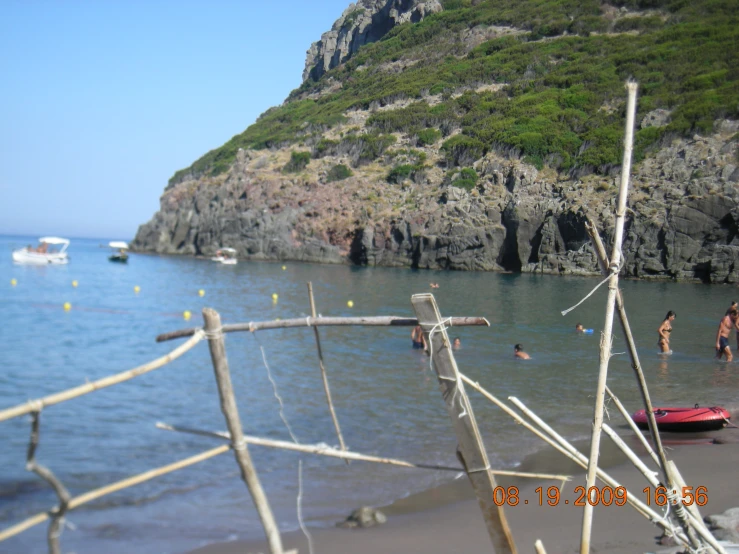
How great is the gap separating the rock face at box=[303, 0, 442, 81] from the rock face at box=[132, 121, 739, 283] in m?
44.0

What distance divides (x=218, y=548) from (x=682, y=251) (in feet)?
148

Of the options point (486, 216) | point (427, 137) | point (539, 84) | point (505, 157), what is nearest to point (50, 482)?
point (486, 216)

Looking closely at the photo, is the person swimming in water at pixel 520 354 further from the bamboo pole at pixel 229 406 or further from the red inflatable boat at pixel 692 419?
the bamboo pole at pixel 229 406

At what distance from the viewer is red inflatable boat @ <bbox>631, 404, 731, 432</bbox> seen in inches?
400

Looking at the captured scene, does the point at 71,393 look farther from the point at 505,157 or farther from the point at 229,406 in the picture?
the point at 505,157

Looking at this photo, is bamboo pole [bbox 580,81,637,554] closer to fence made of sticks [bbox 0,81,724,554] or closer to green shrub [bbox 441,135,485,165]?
fence made of sticks [bbox 0,81,724,554]

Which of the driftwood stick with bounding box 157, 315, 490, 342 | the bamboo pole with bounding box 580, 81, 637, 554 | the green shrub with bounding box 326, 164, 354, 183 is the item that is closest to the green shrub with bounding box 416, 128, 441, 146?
the green shrub with bounding box 326, 164, 354, 183

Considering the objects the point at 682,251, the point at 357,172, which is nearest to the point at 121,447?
the point at 682,251

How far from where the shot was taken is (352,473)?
9.19 metres

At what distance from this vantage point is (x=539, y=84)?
68625mm

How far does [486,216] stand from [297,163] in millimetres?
26344

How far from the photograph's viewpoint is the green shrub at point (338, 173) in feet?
217

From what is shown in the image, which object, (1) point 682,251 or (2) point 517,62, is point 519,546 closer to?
(1) point 682,251
